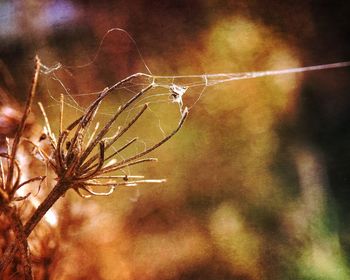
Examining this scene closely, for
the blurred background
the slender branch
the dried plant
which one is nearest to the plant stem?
the dried plant

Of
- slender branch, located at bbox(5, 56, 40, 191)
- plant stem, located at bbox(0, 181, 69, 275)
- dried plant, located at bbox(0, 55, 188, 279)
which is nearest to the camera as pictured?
slender branch, located at bbox(5, 56, 40, 191)

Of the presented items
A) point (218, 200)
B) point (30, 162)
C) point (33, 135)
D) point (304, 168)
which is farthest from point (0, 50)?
point (304, 168)

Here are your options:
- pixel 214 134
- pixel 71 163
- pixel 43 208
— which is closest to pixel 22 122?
pixel 71 163

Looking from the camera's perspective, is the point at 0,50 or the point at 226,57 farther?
the point at 226,57

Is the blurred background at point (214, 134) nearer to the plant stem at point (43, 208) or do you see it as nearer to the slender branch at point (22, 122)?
the plant stem at point (43, 208)

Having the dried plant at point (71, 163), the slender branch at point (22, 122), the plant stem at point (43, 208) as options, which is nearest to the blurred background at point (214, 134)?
the plant stem at point (43, 208)

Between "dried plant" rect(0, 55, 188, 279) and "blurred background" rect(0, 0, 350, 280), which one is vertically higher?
"blurred background" rect(0, 0, 350, 280)

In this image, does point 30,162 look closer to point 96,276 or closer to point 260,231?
point 96,276

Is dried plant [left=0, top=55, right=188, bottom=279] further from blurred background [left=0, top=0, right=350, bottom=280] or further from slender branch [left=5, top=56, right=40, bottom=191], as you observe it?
blurred background [left=0, top=0, right=350, bottom=280]
